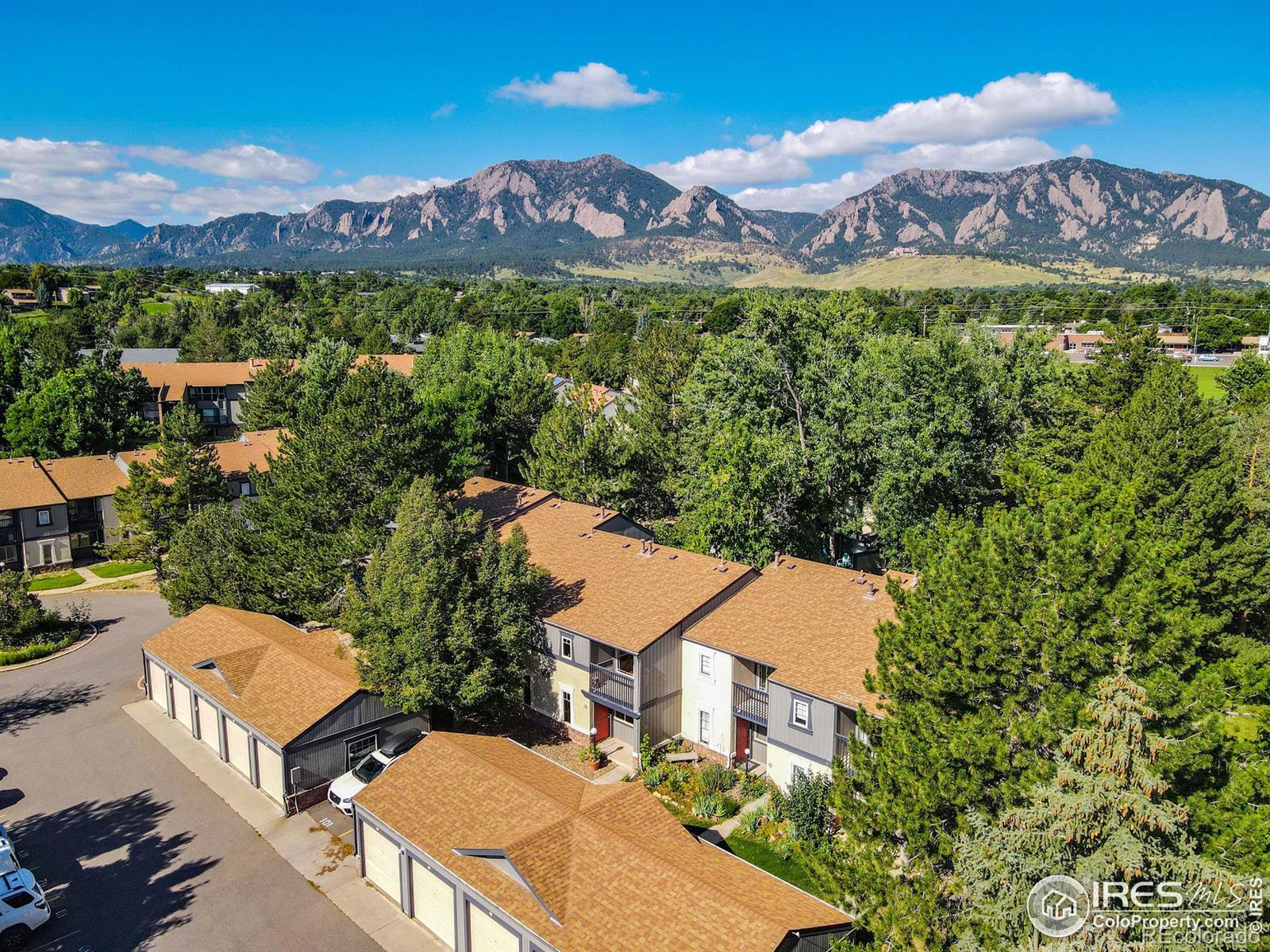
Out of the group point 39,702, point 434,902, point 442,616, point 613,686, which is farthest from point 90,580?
point 434,902

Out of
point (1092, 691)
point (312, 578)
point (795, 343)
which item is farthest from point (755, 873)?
point (795, 343)

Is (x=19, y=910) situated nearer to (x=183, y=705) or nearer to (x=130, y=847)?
(x=130, y=847)

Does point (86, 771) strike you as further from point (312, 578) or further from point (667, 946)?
point (667, 946)

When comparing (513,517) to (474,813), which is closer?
(474,813)

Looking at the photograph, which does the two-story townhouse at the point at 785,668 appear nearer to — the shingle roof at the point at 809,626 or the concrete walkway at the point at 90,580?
the shingle roof at the point at 809,626

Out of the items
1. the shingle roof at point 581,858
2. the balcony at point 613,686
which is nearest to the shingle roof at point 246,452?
the balcony at point 613,686
